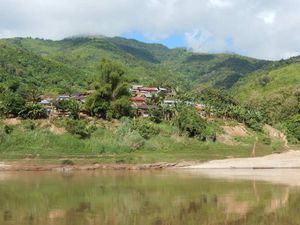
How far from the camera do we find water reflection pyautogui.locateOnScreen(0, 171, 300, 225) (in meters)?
30.6

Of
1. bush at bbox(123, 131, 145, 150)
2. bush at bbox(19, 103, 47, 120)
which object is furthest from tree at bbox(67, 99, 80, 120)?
bush at bbox(123, 131, 145, 150)

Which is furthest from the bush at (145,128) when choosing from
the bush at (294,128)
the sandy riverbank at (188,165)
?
the bush at (294,128)

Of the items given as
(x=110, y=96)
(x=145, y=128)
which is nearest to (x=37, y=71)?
(x=110, y=96)

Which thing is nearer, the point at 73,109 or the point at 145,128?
the point at 145,128

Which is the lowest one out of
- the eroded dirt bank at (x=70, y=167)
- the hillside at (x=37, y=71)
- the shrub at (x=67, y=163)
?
the eroded dirt bank at (x=70, y=167)

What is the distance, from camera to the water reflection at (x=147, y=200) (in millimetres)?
30594

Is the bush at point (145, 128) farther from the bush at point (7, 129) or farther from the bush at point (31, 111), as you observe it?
the bush at point (7, 129)

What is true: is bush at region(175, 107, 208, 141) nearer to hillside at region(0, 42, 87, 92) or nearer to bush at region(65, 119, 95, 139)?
bush at region(65, 119, 95, 139)

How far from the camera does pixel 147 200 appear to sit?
39719 millimetres

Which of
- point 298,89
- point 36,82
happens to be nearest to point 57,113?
point 36,82

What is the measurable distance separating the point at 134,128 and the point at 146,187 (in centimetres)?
4027

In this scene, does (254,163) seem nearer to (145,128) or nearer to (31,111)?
(145,128)

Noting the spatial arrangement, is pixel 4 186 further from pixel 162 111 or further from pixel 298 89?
pixel 298 89

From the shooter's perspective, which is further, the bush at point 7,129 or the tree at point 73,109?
the tree at point 73,109
